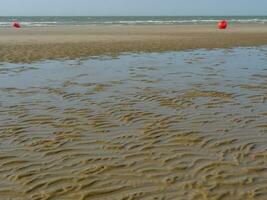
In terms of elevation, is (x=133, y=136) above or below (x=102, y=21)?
above

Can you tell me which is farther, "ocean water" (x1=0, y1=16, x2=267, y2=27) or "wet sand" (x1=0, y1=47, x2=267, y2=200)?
"ocean water" (x1=0, y1=16, x2=267, y2=27)

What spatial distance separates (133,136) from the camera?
21.2ft

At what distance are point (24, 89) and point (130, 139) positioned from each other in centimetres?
466

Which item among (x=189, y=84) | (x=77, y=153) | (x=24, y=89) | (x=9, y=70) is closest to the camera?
(x=77, y=153)

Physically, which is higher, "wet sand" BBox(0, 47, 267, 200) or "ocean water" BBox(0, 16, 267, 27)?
"wet sand" BBox(0, 47, 267, 200)

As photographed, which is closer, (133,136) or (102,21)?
(133,136)

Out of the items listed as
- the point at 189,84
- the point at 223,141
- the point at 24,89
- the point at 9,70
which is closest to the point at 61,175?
the point at 223,141

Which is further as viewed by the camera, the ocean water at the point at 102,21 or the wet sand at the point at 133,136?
the ocean water at the point at 102,21

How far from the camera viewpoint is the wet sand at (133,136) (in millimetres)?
4656

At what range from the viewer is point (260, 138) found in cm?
633

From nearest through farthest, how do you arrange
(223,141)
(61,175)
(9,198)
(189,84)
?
(9,198) → (61,175) → (223,141) → (189,84)

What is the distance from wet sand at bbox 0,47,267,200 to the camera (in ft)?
15.3

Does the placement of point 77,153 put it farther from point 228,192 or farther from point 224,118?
point 224,118

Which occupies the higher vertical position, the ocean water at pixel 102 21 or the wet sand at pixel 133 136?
the wet sand at pixel 133 136
